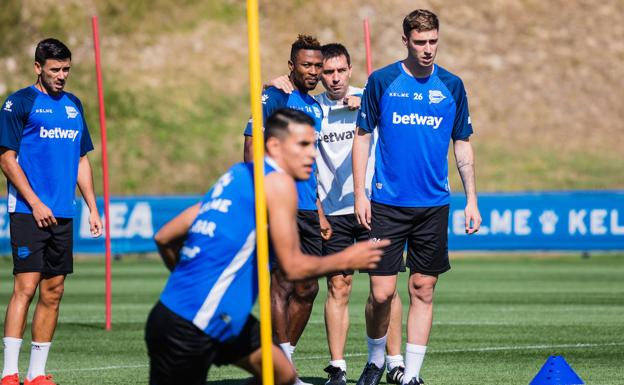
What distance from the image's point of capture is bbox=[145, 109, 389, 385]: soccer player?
620cm

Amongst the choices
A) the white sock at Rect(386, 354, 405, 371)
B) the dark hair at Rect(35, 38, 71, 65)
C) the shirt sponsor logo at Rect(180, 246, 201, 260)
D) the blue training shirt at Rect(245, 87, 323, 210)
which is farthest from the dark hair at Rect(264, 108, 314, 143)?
the white sock at Rect(386, 354, 405, 371)

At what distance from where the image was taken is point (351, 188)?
384 inches

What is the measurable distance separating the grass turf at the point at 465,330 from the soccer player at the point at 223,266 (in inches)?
126

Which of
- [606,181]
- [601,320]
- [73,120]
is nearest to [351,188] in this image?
[73,120]

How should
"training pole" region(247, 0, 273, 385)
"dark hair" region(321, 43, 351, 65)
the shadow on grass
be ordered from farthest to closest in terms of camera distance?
"dark hair" region(321, 43, 351, 65)
the shadow on grass
"training pole" region(247, 0, 273, 385)

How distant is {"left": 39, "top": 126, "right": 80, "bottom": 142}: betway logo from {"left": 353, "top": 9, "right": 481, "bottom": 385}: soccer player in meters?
2.08

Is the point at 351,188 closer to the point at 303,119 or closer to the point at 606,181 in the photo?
the point at 303,119

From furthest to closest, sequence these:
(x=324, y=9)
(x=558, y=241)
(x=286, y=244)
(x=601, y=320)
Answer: (x=324, y=9) → (x=558, y=241) → (x=601, y=320) → (x=286, y=244)

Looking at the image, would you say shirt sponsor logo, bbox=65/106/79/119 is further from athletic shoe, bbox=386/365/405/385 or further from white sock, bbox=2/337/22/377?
athletic shoe, bbox=386/365/405/385

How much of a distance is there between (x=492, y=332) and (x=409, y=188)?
4237 millimetres

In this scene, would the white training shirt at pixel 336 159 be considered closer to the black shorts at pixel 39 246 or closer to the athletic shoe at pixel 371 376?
the athletic shoe at pixel 371 376

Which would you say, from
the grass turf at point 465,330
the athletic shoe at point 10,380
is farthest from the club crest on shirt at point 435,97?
the athletic shoe at point 10,380

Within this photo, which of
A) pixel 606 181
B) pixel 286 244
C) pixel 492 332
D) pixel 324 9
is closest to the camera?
pixel 286 244

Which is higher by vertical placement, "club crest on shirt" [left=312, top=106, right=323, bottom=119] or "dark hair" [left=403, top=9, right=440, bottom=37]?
"dark hair" [left=403, top=9, right=440, bottom=37]
